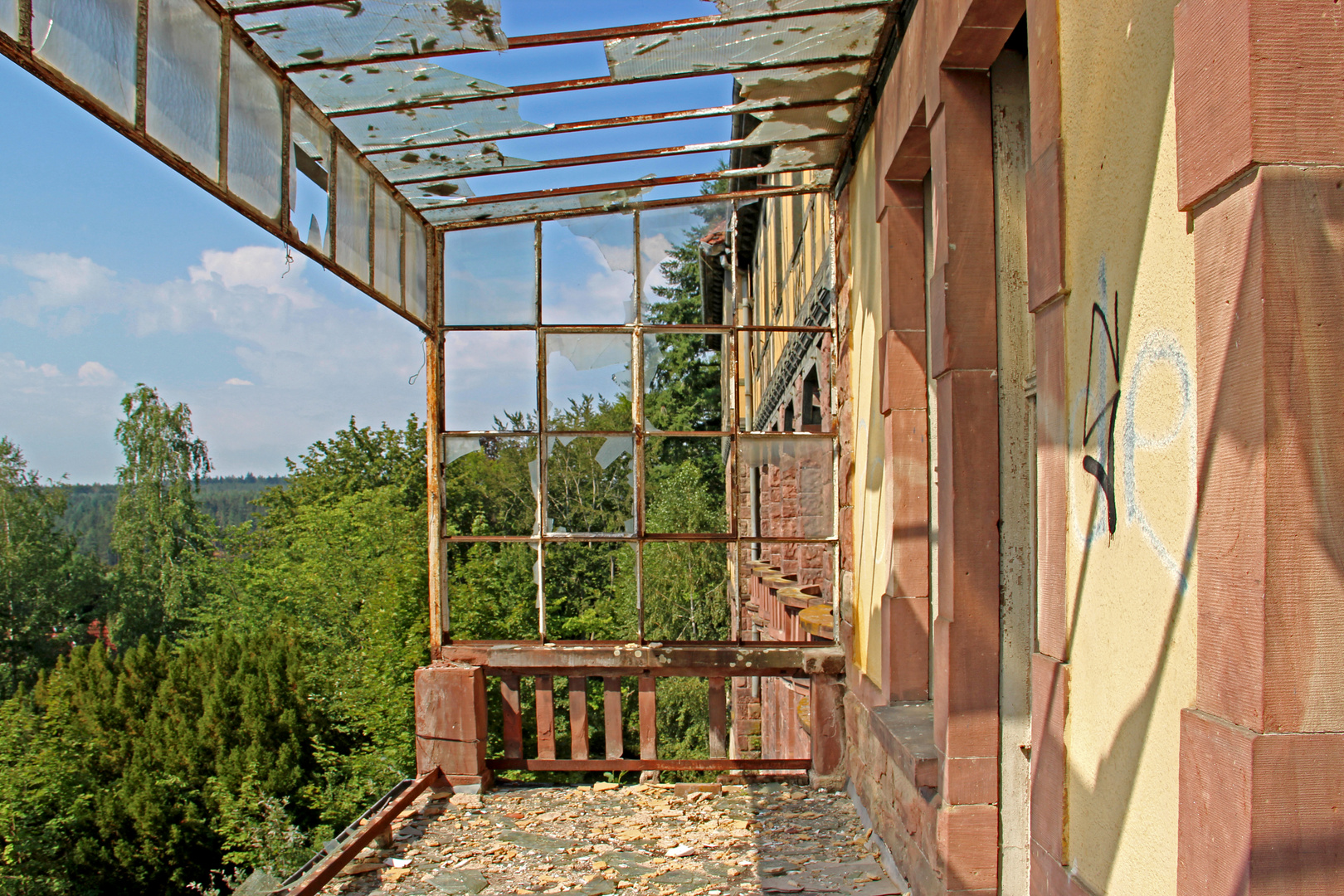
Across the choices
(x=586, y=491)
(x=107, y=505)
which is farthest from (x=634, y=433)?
(x=107, y=505)

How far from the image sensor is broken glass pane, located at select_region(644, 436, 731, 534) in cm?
2195

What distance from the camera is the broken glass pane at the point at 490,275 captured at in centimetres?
611

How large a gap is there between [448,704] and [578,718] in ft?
2.74

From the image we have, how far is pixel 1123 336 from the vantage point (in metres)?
1.92

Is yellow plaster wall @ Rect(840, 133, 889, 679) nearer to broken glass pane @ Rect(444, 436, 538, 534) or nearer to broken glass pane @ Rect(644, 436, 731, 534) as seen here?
broken glass pane @ Rect(644, 436, 731, 534)

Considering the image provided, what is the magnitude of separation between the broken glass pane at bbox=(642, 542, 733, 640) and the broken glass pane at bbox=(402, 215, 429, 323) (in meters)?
16.0

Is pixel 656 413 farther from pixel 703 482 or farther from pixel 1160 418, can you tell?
pixel 1160 418

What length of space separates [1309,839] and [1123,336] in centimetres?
101

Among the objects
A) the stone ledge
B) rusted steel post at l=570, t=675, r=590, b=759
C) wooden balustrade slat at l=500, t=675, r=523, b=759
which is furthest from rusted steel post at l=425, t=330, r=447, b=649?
the stone ledge

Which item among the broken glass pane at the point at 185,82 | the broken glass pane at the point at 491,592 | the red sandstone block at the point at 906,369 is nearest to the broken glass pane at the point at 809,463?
the red sandstone block at the point at 906,369

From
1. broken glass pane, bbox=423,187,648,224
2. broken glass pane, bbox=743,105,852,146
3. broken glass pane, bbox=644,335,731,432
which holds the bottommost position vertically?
broken glass pane, bbox=423,187,648,224

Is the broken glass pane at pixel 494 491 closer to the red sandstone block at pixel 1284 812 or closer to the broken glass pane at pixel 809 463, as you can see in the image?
the broken glass pane at pixel 809 463

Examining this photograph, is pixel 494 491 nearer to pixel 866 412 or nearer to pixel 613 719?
pixel 613 719

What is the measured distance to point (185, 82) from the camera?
3215 millimetres
